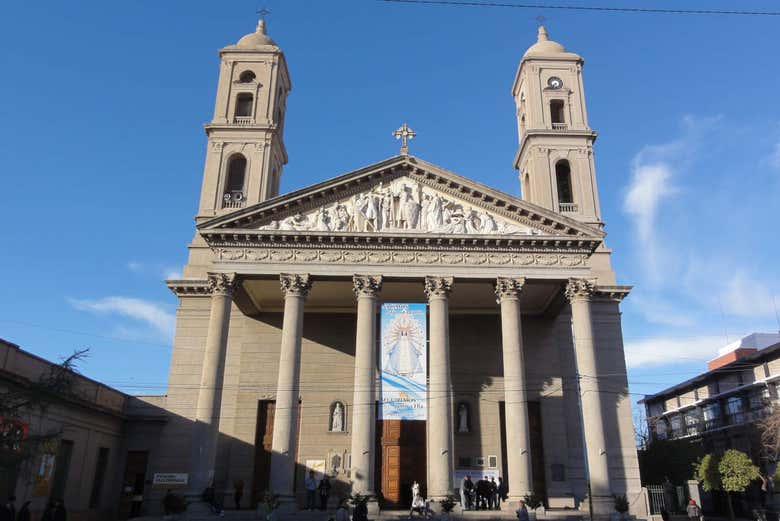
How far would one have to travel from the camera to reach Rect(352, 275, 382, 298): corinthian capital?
85.5ft

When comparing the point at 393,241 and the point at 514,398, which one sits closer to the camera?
the point at 514,398

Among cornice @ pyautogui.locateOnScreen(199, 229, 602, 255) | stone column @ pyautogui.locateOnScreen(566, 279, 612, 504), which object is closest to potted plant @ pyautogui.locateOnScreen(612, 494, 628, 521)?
stone column @ pyautogui.locateOnScreen(566, 279, 612, 504)

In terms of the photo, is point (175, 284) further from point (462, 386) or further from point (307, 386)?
point (462, 386)

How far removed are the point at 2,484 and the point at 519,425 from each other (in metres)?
17.5

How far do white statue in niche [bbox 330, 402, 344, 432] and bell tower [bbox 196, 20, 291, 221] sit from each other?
456 inches

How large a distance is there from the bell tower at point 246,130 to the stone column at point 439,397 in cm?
1219

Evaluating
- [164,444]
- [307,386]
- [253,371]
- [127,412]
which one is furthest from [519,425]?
[127,412]

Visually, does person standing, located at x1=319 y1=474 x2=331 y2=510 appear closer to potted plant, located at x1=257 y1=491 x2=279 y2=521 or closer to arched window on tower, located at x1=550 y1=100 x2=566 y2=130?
potted plant, located at x1=257 y1=491 x2=279 y2=521

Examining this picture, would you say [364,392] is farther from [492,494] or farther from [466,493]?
[492,494]

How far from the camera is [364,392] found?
24234mm

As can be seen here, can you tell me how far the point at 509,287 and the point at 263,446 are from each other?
519 inches

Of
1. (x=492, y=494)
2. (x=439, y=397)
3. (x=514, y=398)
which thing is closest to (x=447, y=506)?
(x=439, y=397)

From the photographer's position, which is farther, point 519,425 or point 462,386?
point 462,386

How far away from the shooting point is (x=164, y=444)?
28.7 m
